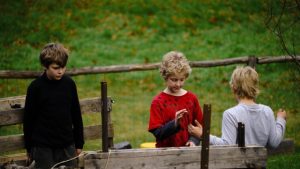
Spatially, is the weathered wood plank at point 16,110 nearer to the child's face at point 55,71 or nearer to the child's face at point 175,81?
the child's face at point 55,71

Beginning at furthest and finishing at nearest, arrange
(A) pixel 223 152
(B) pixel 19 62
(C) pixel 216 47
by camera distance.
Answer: (C) pixel 216 47
(B) pixel 19 62
(A) pixel 223 152

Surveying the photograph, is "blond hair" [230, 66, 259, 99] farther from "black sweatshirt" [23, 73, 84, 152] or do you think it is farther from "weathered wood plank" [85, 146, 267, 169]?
"black sweatshirt" [23, 73, 84, 152]

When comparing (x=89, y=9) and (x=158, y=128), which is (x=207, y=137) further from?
(x=89, y=9)

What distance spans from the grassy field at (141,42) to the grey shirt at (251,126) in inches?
270

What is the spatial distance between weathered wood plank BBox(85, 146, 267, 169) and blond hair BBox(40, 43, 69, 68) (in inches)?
55.0

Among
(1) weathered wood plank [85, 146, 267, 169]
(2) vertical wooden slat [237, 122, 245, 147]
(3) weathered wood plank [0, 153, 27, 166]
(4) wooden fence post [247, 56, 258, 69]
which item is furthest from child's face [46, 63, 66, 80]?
(4) wooden fence post [247, 56, 258, 69]

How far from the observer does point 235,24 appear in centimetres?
2003

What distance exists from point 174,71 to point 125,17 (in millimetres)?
14960

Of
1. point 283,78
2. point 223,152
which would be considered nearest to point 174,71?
point 223,152

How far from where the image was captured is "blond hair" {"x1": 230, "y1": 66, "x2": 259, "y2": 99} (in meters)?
4.81

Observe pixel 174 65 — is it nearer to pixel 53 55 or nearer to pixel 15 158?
pixel 53 55

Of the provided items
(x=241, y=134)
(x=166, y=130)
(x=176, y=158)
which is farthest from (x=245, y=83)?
(x=176, y=158)

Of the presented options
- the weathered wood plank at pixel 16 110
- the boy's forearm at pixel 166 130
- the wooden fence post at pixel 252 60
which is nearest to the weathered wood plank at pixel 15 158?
the weathered wood plank at pixel 16 110

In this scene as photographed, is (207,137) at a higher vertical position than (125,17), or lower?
lower
